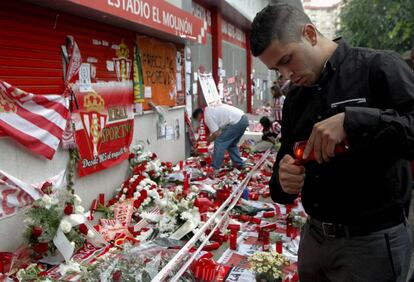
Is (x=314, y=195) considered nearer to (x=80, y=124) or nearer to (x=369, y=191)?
(x=369, y=191)

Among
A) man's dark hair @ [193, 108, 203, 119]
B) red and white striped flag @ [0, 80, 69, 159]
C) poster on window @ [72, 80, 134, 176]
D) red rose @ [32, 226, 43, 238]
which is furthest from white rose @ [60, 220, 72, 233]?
man's dark hair @ [193, 108, 203, 119]

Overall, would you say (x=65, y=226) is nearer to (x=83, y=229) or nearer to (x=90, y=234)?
(x=83, y=229)

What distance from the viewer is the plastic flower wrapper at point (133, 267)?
296 centimetres

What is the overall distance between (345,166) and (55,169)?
12.4 ft

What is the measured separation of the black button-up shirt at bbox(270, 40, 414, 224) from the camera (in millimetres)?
1445

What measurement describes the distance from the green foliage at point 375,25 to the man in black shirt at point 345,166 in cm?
1914

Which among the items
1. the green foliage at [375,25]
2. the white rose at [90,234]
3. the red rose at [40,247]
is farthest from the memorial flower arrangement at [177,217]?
the green foliage at [375,25]

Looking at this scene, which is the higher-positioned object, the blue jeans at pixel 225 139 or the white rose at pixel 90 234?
the blue jeans at pixel 225 139

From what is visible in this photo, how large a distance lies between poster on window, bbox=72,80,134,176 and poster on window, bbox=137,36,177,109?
771mm

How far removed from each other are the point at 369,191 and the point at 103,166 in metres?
4.57

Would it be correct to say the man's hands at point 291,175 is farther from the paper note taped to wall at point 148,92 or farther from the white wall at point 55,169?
the paper note taped to wall at point 148,92

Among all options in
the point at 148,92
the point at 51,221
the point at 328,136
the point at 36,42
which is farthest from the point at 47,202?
the point at 148,92

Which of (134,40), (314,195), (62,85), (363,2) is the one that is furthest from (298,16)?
(363,2)

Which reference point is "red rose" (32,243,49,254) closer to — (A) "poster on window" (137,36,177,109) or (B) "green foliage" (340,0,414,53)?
(A) "poster on window" (137,36,177,109)
